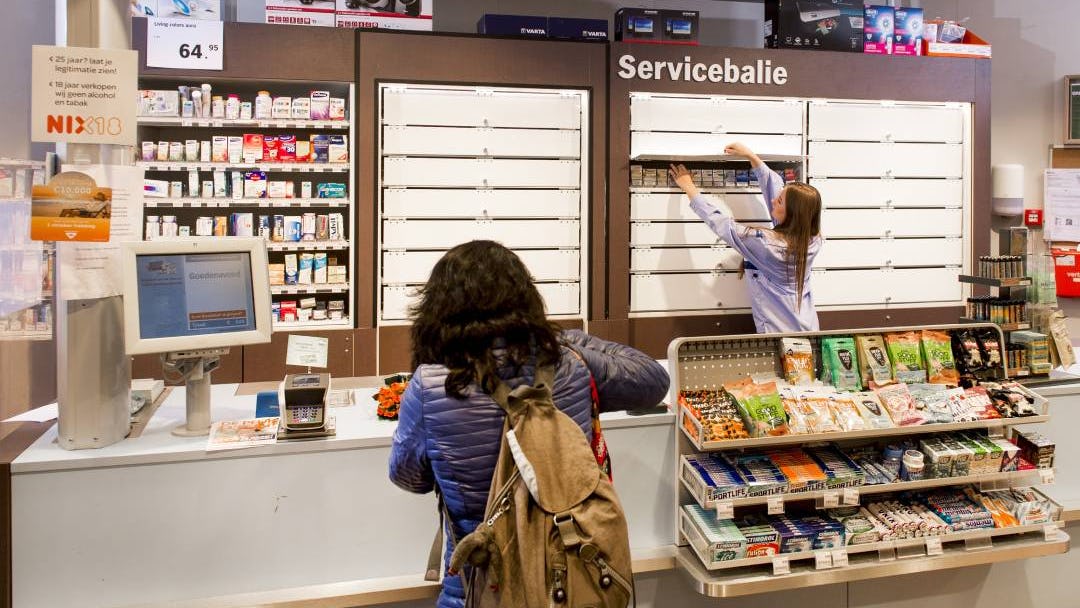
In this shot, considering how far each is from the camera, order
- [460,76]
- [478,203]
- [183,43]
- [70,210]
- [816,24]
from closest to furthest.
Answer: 1. [70,210]
2. [183,43]
3. [460,76]
4. [478,203]
5. [816,24]

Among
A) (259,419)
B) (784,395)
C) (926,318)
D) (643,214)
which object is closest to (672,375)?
(784,395)

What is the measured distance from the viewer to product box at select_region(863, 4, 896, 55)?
5.45m

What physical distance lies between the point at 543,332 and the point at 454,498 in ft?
1.20

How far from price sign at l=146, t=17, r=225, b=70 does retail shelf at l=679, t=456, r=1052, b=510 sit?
360 cm

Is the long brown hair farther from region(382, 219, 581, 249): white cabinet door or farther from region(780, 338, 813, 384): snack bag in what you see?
region(780, 338, 813, 384): snack bag

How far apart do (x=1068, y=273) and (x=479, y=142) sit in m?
4.62

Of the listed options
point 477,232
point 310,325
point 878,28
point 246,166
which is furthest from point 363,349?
point 878,28

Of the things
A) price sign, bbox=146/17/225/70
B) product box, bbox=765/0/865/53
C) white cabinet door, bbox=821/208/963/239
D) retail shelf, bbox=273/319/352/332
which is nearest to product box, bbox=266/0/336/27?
price sign, bbox=146/17/225/70

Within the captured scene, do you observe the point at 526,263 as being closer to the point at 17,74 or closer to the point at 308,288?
the point at 308,288

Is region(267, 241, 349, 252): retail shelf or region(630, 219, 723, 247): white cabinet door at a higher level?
region(630, 219, 723, 247): white cabinet door

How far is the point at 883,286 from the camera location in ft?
18.1

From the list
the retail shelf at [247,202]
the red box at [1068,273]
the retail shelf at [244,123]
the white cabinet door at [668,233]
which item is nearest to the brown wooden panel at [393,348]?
the retail shelf at [247,202]

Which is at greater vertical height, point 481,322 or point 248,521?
point 481,322

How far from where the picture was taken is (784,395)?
237cm
